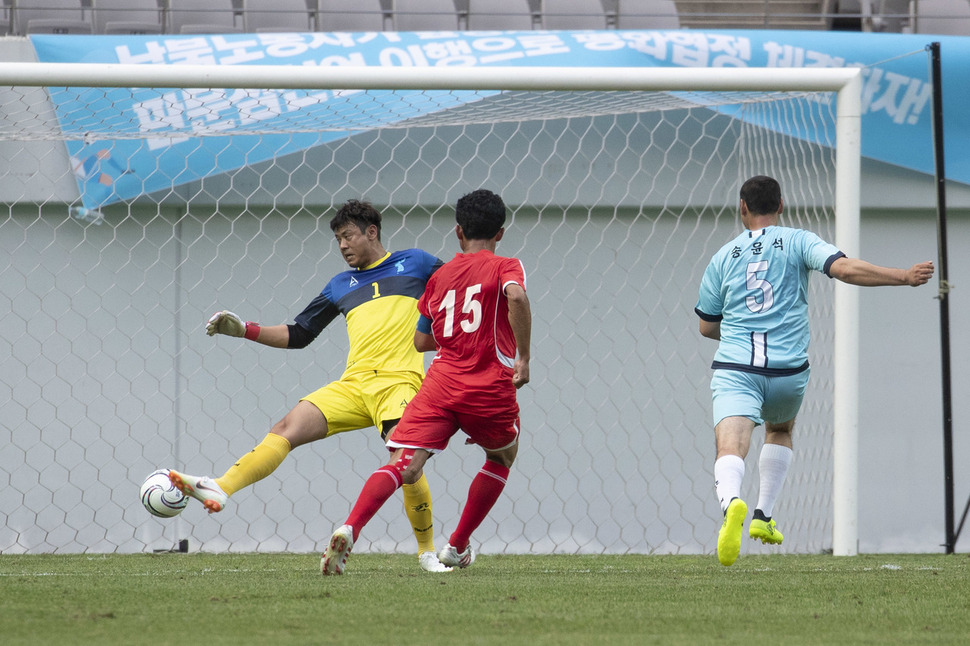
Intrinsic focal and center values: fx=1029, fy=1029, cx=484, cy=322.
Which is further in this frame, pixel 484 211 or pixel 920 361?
pixel 920 361

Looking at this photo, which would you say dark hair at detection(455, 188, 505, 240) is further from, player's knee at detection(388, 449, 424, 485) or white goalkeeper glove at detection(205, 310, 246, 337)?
white goalkeeper glove at detection(205, 310, 246, 337)

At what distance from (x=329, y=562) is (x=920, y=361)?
425 cm

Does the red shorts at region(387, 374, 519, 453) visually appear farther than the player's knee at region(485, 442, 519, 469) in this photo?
No

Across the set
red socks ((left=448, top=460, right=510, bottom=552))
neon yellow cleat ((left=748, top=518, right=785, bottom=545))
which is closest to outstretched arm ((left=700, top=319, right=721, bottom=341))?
neon yellow cleat ((left=748, top=518, right=785, bottom=545))

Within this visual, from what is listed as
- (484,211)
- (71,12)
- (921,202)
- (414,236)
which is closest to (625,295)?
(414,236)

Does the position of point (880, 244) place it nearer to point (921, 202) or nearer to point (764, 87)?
point (921, 202)

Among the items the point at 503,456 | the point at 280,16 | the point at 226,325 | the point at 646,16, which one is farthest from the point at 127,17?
the point at 503,456

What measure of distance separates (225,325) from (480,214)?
1.11 metres

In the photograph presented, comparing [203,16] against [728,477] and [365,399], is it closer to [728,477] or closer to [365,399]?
[365,399]

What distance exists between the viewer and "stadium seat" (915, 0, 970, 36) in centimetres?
725

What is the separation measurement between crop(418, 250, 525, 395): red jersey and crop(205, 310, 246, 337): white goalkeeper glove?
0.87 meters

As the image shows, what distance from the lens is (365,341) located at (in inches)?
164

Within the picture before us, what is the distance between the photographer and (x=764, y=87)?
489 centimetres

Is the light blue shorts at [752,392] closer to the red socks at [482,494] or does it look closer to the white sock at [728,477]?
the white sock at [728,477]
